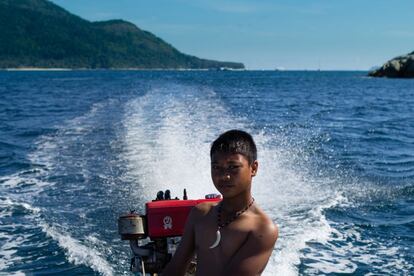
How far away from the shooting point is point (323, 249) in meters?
7.36

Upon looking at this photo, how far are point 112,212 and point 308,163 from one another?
5.86m

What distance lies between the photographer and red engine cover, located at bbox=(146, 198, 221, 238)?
445cm

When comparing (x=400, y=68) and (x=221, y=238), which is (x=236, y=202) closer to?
(x=221, y=238)

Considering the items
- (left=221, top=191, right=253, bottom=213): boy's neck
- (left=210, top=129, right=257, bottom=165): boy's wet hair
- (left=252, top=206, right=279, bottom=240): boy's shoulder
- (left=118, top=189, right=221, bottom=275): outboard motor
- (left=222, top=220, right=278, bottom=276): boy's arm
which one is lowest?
(left=118, top=189, right=221, bottom=275): outboard motor

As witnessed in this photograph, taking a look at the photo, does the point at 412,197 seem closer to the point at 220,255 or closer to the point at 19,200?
the point at 19,200

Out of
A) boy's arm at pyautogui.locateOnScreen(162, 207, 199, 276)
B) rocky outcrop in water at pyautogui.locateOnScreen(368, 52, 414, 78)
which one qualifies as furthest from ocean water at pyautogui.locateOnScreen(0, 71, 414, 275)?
rocky outcrop in water at pyautogui.locateOnScreen(368, 52, 414, 78)

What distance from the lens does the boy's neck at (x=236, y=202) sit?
10.1 ft

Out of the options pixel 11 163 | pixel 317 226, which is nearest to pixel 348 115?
pixel 11 163

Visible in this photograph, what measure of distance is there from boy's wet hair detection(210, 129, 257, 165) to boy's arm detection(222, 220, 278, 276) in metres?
0.36

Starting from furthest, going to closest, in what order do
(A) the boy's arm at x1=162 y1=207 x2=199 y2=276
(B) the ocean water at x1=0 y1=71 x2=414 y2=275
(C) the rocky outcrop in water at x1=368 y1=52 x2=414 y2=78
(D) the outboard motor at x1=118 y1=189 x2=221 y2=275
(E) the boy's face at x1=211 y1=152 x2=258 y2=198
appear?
(C) the rocky outcrop in water at x1=368 y1=52 x2=414 y2=78
(B) the ocean water at x1=0 y1=71 x2=414 y2=275
(D) the outboard motor at x1=118 y1=189 x2=221 y2=275
(A) the boy's arm at x1=162 y1=207 x2=199 y2=276
(E) the boy's face at x1=211 y1=152 x2=258 y2=198

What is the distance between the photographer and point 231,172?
3.03 m

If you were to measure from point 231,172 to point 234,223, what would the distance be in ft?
0.90

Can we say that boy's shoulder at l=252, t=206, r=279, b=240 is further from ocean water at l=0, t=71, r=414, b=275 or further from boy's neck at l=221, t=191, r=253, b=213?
ocean water at l=0, t=71, r=414, b=275

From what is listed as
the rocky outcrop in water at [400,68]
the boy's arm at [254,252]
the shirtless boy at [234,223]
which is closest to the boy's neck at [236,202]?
the shirtless boy at [234,223]
